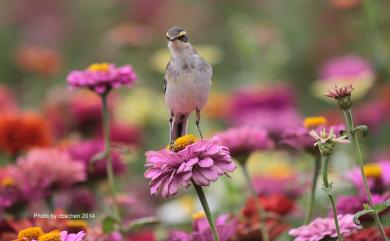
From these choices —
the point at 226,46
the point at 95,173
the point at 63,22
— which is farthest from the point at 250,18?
the point at 95,173

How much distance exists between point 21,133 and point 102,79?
662 millimetres

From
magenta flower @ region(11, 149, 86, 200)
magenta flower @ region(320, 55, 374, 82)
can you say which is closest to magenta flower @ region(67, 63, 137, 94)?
magenta flower @ region(11, 149, 86, 200)

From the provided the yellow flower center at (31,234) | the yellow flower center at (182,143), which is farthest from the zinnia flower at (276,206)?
the yellow flower center at (31,234)

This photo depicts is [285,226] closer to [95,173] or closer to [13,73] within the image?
[95,173]

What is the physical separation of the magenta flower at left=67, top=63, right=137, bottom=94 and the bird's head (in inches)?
5.6

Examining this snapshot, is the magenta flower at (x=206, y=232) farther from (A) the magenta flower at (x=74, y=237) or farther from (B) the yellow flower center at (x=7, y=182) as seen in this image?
(B) the yellow flower center at (x=7, y=182)

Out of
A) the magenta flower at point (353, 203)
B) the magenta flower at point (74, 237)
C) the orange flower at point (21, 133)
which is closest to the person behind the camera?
the magenta flower at point (74, 237)

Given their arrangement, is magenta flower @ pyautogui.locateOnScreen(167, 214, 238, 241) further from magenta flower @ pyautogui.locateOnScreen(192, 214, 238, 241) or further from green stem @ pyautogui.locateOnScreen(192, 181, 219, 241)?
green stem @ pyautogui.locateOnScreen(192, 181, 219, 241)

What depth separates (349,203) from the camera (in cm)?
171

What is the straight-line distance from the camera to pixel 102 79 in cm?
186

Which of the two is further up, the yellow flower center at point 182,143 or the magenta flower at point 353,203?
the yellow flower center at point 182,143

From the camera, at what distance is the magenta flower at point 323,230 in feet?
4.91

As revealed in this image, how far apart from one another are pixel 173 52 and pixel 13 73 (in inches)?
126

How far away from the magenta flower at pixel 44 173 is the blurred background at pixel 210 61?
14 cm
